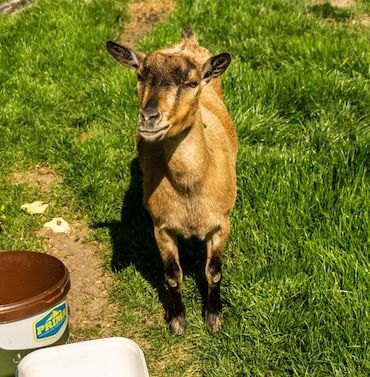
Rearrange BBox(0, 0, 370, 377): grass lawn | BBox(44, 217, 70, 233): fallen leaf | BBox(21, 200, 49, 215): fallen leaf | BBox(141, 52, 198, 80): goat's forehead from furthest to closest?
1. BBox(21, 200, 49, 215): fallen leaf
2. BBox(44, 217, 70, 233): fallen leaf
3. BBox(0, 0, 370, 377): grass lawn
4. BBox(141, 52, 198, 80): goat's forehead

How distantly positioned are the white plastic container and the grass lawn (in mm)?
711

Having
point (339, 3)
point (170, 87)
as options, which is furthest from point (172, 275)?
point (339, 3)

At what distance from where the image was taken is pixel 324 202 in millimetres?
4898

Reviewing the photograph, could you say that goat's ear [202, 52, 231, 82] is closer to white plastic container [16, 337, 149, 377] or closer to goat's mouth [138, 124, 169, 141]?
goat's mouth [138, 124, 169, 141]

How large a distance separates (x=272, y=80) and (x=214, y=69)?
2656 millimetres

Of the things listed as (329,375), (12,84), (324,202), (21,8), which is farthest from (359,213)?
(21,8)

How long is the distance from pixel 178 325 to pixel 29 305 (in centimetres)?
123

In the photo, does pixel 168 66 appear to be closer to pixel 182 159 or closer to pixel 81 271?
pixel 182 159

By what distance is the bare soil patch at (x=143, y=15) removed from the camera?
7980 millimetres

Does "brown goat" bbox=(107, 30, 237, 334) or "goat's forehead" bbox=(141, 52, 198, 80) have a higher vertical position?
"goat's forehead" bbox=(141, 52, 198, 80)

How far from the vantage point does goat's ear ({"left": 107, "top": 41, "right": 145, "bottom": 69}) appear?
400 centimetres

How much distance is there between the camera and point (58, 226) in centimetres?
557

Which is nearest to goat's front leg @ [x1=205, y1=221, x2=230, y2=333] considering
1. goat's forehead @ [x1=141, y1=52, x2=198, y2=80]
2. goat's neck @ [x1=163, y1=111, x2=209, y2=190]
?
goat's neck @ [x1=163, y1=111, x2=209, y2=190]

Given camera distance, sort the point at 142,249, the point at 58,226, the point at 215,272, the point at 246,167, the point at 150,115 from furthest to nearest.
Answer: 1. the point at 58,226
2. the point at 246,167
3. the point at 142,249
4. the point at 215,272
5. the point at 150,115
